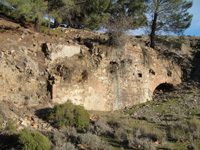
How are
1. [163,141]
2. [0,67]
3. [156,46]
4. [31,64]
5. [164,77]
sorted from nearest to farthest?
[163,141]
[0,67]
[31,64]
[164,77]
[156,46]

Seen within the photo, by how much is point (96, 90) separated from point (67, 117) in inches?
124

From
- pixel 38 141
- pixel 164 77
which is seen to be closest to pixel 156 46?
pixel 164 77

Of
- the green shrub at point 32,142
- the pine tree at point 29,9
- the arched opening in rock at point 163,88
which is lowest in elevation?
the green shrub at point 32,142

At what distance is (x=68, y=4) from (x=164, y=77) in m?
8.82

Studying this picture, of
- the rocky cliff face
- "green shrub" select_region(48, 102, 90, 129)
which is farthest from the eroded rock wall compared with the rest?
"green shrub" select_region(48, 102, 90, 129)

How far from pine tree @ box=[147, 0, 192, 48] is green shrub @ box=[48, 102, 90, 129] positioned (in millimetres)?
12071

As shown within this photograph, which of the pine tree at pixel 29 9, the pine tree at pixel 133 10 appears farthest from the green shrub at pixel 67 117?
the pine tree at pixel 133 10

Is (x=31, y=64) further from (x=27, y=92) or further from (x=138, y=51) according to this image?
(x=138, y=51)

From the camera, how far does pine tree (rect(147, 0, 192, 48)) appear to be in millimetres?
15562

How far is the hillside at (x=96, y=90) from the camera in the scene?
227 inches

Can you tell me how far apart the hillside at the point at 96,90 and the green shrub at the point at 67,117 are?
25 centimetres

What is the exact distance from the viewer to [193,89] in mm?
12625

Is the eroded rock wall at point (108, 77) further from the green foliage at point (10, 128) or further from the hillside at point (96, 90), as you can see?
the green foliage at point (10, 128)

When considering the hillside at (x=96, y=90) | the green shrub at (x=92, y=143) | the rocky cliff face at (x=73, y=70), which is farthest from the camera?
the rocky cliff face at (x=73, y=70)
